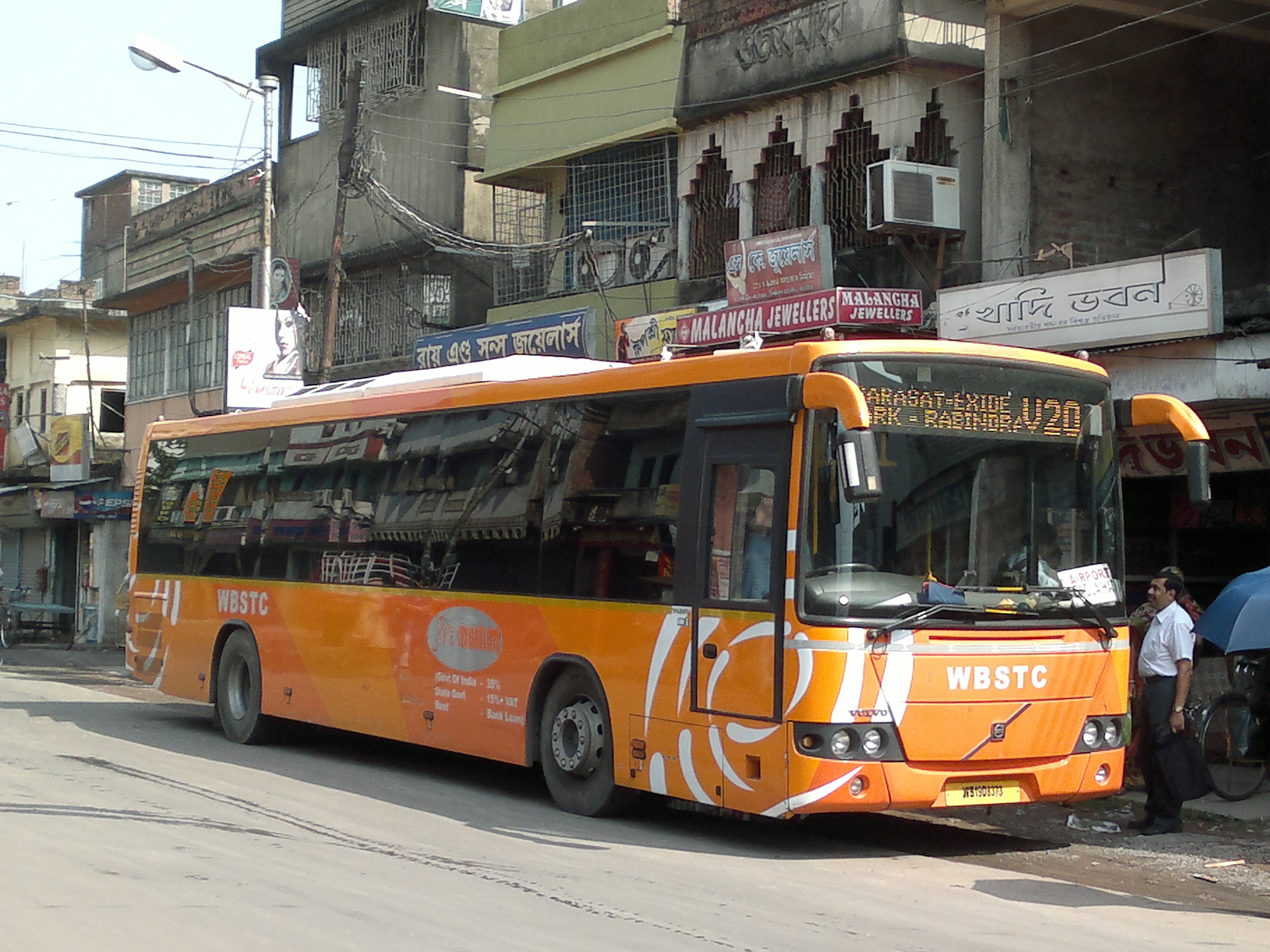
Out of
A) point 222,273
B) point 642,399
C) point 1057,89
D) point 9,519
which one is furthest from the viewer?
point 9,519

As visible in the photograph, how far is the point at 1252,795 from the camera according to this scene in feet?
40.6

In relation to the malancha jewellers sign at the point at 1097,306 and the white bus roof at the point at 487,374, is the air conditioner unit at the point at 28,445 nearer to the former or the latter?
the white bus roof at the point at 487,374

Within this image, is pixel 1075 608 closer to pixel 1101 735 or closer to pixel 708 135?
pixel 1101 735

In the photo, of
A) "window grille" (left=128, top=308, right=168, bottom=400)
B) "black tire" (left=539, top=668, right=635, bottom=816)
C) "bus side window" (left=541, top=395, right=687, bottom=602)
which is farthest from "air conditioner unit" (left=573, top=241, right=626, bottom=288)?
"window grille" (left=128, top=308, right=168, bottom=400)

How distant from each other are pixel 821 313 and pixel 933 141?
252cm

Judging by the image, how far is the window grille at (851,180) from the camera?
17984mm

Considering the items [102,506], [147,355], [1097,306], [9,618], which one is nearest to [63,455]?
[147,355]

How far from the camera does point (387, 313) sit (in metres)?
28.4

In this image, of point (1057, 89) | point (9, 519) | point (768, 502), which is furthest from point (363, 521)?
point (9, 519)

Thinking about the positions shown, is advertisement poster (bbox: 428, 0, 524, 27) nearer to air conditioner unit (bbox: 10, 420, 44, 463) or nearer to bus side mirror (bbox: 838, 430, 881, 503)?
bus side mirror (bbox: 838, 430, 881, 503)

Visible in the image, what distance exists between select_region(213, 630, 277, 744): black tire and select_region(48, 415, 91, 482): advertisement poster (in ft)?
75.7

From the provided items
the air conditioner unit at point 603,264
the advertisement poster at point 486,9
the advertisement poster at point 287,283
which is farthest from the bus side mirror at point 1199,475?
the advertisement poster at point 486,9

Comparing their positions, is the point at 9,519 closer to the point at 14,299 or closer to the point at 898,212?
the point at 14,299

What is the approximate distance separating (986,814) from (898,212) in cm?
720
